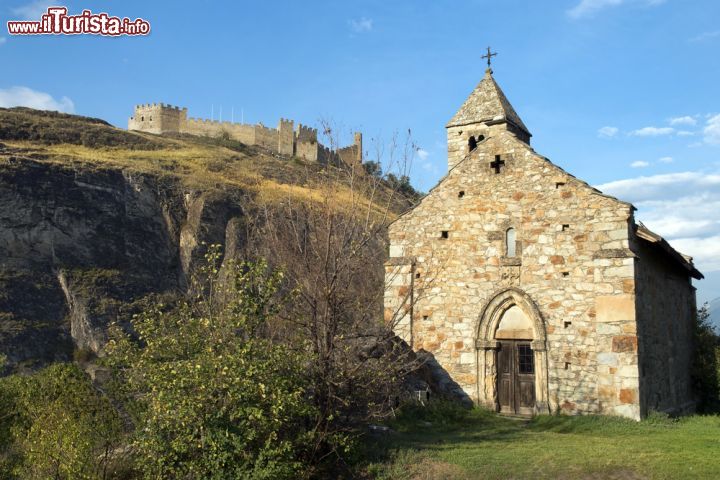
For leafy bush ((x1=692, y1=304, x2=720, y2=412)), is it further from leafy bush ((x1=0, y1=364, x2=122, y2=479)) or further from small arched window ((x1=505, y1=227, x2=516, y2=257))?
leafy bush ((x1=0, y1=364, x2=122, y2=479))

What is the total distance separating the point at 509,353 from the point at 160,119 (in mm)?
75155

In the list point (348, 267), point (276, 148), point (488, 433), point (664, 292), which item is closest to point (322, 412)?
point (348, 267)

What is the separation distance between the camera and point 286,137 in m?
84.9

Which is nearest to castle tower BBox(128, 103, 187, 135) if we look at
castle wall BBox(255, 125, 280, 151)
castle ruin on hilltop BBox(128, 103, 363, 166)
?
castle ruin on hilltop BBox(128, 103, 363, 166)

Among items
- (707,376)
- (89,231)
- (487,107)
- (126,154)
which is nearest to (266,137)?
(126,154)

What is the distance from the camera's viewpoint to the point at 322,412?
33.2 ft

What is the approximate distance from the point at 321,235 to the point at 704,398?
1471cm

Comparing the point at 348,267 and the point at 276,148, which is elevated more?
the point at 276,148

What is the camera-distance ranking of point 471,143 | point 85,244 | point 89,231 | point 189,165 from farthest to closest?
point 189,165 → point 89,231 → point 85,244 → point 471,143

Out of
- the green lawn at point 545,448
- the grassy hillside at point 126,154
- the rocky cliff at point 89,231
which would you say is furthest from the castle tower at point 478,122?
the grassy hillside at point 126,154

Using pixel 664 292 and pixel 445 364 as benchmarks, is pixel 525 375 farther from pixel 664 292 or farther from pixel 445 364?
pixel 664 292

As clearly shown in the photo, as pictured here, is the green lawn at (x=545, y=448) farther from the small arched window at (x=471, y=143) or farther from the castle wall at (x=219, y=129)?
the castle wall at (x=219, y=129)

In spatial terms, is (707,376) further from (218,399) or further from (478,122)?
(218,399)

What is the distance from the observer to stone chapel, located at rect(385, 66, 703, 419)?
14430 mm
